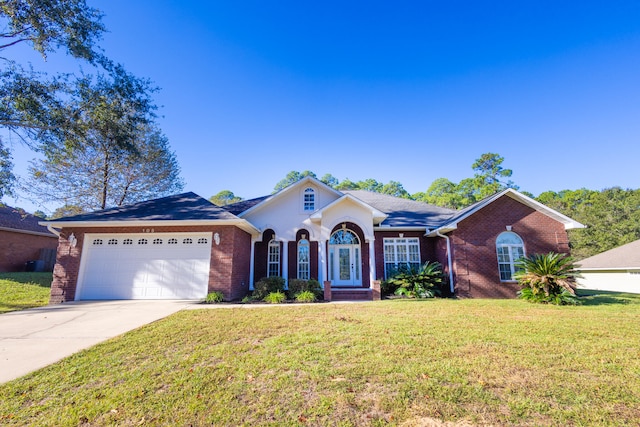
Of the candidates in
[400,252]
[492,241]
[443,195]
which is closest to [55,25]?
[400,252]

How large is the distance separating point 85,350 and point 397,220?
13516mm

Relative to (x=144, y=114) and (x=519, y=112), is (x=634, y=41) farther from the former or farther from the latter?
(x=144, y=114)

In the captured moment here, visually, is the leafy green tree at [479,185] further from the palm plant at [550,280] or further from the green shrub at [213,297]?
the green shrub at [213,297]

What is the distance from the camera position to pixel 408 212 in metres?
16.7

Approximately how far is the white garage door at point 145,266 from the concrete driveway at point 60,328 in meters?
1.09

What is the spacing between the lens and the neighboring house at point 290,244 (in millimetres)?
11773

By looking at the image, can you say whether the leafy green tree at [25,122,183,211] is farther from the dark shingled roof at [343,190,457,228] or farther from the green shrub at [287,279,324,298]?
the dark shingled roof at [343,190,457,228]

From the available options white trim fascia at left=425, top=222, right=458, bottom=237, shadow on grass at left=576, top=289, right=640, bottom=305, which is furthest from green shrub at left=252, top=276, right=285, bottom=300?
shadow on grass at left=576, top=289, right=640, bottom=305

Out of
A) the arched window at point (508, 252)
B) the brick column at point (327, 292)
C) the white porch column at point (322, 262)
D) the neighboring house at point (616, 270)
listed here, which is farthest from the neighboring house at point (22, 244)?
the neighboring house at point (616, 270)

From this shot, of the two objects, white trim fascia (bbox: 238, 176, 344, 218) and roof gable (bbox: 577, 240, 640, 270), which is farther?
roof gable (bbox: 577, 240, 640, 270)

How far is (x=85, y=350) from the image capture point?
199 inches

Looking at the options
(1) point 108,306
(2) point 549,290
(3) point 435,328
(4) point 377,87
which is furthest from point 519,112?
(1) point 108,306

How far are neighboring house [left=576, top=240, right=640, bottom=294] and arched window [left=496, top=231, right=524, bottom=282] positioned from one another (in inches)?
441

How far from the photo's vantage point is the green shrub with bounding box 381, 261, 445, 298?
12633 millimetres
